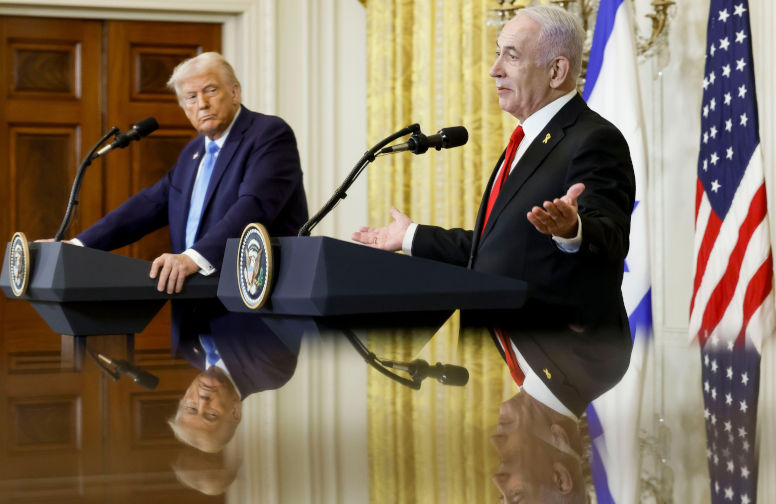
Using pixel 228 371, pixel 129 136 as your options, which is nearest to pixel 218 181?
pixel 129 136

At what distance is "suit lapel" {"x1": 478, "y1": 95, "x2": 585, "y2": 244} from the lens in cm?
209

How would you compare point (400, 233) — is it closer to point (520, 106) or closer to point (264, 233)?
point (520, 106)

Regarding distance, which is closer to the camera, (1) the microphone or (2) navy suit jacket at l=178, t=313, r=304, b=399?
(2) navy suit jacket at l=178, t=313, r=304, b=399

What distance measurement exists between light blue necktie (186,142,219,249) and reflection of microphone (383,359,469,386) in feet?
7.35

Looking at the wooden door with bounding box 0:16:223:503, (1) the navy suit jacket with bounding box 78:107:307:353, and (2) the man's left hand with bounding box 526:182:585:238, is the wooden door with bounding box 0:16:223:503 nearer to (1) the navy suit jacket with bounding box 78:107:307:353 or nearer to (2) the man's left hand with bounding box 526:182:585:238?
(1) the navy suit jacket with bounding box 78:107:307:353

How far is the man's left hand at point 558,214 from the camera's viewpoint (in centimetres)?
159

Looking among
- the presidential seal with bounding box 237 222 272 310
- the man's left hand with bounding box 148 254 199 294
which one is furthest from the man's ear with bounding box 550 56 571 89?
the man's left hand with bounding box 148 254 199 294

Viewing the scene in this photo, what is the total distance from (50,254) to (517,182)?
1.12m

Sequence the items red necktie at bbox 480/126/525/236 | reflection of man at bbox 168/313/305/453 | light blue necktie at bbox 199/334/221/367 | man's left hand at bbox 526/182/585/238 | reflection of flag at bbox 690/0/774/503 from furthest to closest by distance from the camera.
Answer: reflection of flag at bbox 690/0/774/503, red necktie at bbox 480/126/525/236, man's left hand at bbox 526/182/585/238, light blue necktie at bbox 199/334/221/367, reflection of man at bbox 168/313/305/453

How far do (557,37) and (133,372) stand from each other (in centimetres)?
155

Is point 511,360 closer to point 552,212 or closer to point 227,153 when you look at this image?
point 552,212

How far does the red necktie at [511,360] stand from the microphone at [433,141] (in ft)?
2.04

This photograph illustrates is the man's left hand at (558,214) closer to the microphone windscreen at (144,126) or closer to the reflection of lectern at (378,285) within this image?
the reflection of lectern at (378,285)

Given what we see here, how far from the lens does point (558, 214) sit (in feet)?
5.33
